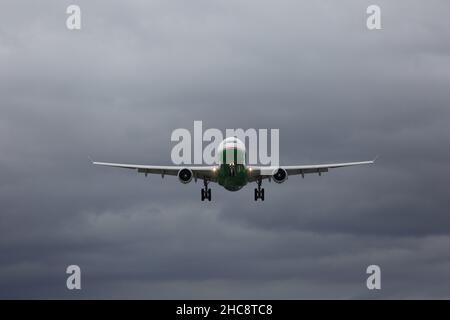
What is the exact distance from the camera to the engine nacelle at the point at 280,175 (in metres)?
78.0

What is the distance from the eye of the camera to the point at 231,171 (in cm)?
7206

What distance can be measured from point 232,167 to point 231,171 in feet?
Result: 1.62

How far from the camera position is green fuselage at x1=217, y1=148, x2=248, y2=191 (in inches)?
2830

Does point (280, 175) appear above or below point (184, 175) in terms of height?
above

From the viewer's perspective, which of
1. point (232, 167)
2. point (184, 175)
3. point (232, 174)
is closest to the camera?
point (232, 167)

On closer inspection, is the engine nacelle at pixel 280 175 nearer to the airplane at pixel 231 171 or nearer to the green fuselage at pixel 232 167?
the airplane at pixel 231 171

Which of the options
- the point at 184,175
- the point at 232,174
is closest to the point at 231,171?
the point at 232,174

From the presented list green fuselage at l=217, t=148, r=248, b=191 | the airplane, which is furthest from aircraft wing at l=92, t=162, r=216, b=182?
green fuselage at l=217, t=148, r=248, b=191

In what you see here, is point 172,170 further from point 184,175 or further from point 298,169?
point 298,169

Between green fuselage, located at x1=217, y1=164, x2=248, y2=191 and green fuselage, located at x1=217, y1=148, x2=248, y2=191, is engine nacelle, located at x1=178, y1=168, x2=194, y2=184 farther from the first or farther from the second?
green fuselage, located at x1=217, y1=148, x2=248, y2=191

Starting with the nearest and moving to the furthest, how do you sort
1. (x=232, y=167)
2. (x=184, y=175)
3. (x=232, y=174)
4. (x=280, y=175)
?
(x=232, y=167) → (x=232, y=174) → (x=184, y=175) → (x=280, y=175)

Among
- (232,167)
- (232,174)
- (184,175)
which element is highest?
(184,175)

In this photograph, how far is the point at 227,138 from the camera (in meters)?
75.8
